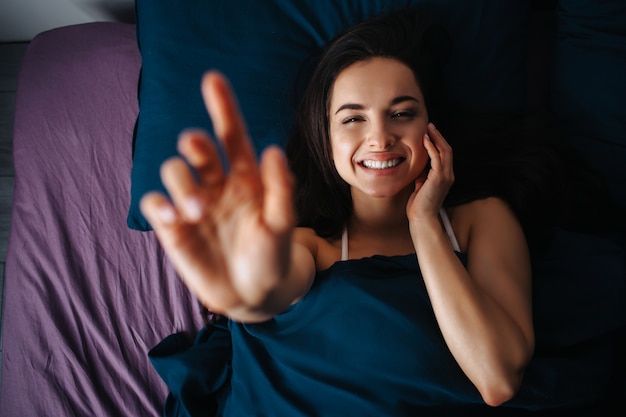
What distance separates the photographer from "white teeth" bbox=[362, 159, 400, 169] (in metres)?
0.94

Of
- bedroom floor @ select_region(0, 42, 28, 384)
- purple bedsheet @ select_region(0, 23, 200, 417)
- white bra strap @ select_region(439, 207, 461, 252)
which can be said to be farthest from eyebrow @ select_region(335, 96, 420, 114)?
bedroom floor @ select_region(0, 42, 28, 384)

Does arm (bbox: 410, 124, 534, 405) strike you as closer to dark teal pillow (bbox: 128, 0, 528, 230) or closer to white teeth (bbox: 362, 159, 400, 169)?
white teeth (bbox: 362, 159, 400, 169)

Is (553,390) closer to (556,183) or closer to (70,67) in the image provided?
(556,183)

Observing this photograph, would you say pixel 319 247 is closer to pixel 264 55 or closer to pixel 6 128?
pixel 264 55

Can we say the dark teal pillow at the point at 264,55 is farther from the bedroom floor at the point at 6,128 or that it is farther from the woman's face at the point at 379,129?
the bedroom floor at the point at 6,128

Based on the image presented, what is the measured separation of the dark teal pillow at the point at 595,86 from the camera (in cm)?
119

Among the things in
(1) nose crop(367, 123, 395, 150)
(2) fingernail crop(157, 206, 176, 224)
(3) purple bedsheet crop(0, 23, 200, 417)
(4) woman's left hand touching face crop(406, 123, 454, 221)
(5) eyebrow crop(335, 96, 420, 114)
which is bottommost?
(3) purple bedsheet crop(0, 23, 200, 417)

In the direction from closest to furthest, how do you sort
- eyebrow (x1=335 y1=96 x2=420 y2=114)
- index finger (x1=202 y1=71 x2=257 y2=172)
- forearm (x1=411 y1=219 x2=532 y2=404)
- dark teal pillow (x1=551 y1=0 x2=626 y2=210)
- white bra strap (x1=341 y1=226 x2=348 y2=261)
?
index finger (x1=202 y1=71 x2=257 y2=172) < forearm (x1=411 y1=219 x2=532 y2=404) < eyebrow (x1=335 y1=96 x2=420 y2=114) < white bra strap (x1=341 y1=226 x2=348 y2=261) < dark teal pillow (x1=551 y1=0 x2=626 y2=210)

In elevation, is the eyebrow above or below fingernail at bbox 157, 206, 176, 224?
below

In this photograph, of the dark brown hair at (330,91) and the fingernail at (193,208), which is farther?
the dark brown hair at (330,91)

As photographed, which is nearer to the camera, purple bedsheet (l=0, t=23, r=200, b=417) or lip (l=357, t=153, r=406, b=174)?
lip (l=357, t=153, r=406, b=174)

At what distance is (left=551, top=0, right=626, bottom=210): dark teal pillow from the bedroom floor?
5.32ft

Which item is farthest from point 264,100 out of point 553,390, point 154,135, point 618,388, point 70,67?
point 618,388

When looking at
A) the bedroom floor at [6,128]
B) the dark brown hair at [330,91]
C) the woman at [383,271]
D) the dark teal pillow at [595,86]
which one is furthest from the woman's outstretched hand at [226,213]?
the bedroom floor at [6,128]
